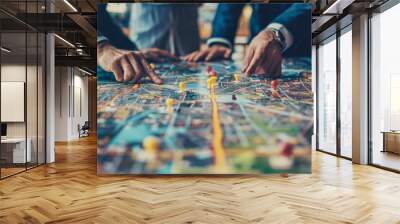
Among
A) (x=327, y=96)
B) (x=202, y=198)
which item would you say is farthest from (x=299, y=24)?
(x=327, y=96)

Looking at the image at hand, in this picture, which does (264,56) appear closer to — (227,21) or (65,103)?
(227,21)

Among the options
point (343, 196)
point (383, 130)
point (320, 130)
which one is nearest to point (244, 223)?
point (343, 196)

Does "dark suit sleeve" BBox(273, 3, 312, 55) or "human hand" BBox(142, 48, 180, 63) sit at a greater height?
"dark suit sleeve" BBox(273, 3, 312, 55)

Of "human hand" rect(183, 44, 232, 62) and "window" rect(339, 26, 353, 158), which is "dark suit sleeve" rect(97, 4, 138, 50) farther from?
"window" rect(339, 26, 353, 158)

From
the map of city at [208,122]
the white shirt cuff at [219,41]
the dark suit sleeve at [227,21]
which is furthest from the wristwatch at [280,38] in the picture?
the white shirt cuff at [219,41]

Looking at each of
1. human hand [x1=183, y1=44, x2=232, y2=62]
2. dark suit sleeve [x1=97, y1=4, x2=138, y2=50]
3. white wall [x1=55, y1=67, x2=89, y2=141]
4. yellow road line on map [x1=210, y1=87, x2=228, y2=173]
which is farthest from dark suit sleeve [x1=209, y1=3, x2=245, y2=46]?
white wall [x1=55, y1=67, x2=89, y2=141]

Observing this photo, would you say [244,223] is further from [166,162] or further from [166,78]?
[166,78]
